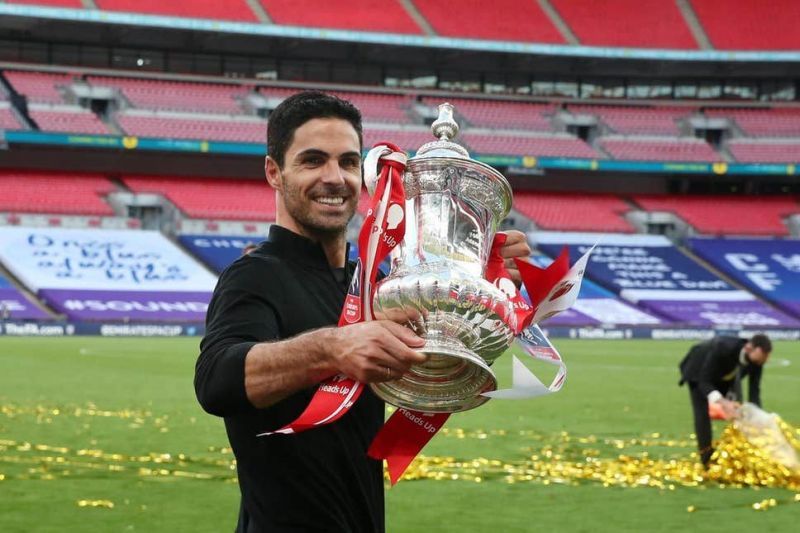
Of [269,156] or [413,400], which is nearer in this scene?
[413,400]

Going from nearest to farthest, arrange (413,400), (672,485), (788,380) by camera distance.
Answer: (413,400), (672,485), (788,380)

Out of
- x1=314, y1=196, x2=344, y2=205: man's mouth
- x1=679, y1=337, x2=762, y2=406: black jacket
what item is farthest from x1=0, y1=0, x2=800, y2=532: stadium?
x1=314, y1=196, x2=344, y2=205: man's mouth

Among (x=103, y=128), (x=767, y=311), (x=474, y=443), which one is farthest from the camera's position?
(x=103, y=128)

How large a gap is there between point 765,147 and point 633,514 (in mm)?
43299

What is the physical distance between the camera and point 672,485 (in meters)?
8.90

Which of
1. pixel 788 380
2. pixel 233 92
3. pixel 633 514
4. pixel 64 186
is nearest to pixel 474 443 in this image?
pixel 633 514

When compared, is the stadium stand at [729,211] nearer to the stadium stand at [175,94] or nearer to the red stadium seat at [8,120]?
the stadium stand at [175,94]

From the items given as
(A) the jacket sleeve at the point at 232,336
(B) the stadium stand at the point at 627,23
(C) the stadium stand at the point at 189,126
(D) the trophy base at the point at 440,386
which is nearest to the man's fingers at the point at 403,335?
(D) the trophy base at the point at 440,386

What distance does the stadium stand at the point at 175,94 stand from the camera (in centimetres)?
4394

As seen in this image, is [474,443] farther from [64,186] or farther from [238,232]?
[64,186]

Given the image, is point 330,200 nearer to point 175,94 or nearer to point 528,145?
point 175,94

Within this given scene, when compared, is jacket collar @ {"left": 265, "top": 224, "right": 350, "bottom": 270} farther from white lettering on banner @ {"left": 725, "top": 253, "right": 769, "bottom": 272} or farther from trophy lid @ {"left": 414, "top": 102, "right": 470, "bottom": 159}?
white lettering on banner @ {"left": 725, "top": 253, "right": 769, "bottom": 272}

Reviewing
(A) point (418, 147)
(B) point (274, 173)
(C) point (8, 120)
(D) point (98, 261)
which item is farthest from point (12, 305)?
(B) point (274, 173)

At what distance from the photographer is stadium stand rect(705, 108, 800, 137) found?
49031 millimetres
